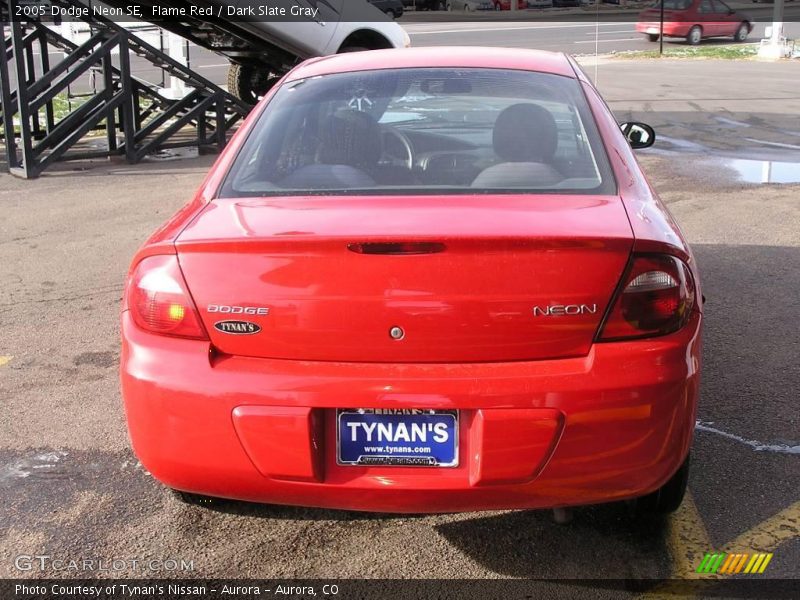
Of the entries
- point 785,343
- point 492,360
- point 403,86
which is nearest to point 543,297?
point 492,360

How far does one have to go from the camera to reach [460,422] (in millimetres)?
2566

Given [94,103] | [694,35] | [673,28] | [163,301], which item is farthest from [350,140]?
[694,35]

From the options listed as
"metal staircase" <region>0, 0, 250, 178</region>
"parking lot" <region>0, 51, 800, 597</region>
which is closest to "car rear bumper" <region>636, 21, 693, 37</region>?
"metal staircase" <region>0, 0, 250, 178</region>

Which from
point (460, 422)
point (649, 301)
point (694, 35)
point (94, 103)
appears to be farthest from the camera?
point (694, 35)

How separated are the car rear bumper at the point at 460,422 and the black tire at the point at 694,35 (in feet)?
98.1

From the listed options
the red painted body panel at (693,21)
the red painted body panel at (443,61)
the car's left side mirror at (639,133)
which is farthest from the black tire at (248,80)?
the red painted body panel at (693,21)

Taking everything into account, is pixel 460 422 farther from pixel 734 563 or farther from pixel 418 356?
pixel 734 563

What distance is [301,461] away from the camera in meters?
2.59

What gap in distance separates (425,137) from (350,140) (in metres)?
0.35

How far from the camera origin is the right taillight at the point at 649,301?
2.63m

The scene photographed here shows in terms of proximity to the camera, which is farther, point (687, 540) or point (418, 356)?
point (687, 540)

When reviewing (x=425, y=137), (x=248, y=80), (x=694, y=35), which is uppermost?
(x=425, y=137)

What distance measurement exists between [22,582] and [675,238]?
2.26m

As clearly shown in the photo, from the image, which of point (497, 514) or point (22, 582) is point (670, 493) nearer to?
point (497, 514)
